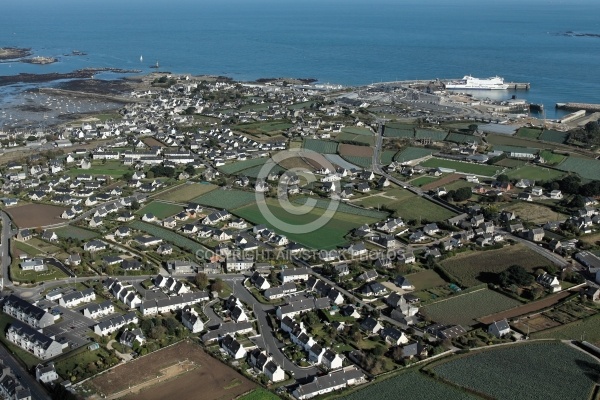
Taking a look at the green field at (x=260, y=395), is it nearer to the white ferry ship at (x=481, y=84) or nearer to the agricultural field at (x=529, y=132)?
the agricultural field at (x=529, y=132)

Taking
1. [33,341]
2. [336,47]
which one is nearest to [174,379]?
[33,341]

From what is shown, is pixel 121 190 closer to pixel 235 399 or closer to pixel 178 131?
pixel 178 131

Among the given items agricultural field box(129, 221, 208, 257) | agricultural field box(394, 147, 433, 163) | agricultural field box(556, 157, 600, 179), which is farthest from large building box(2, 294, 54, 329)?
agricultural field box(556, 157, 600, 179)

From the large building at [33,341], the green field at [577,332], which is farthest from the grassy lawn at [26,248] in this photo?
the green field at [577,332]

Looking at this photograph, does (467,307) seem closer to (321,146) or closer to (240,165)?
(240,165)

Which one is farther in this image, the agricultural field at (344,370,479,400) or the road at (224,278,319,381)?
the road at (224,278,319,381)

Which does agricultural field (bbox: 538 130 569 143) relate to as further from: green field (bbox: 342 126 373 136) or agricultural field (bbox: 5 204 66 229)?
agricultural field (bbox: 5 204 66 229)
